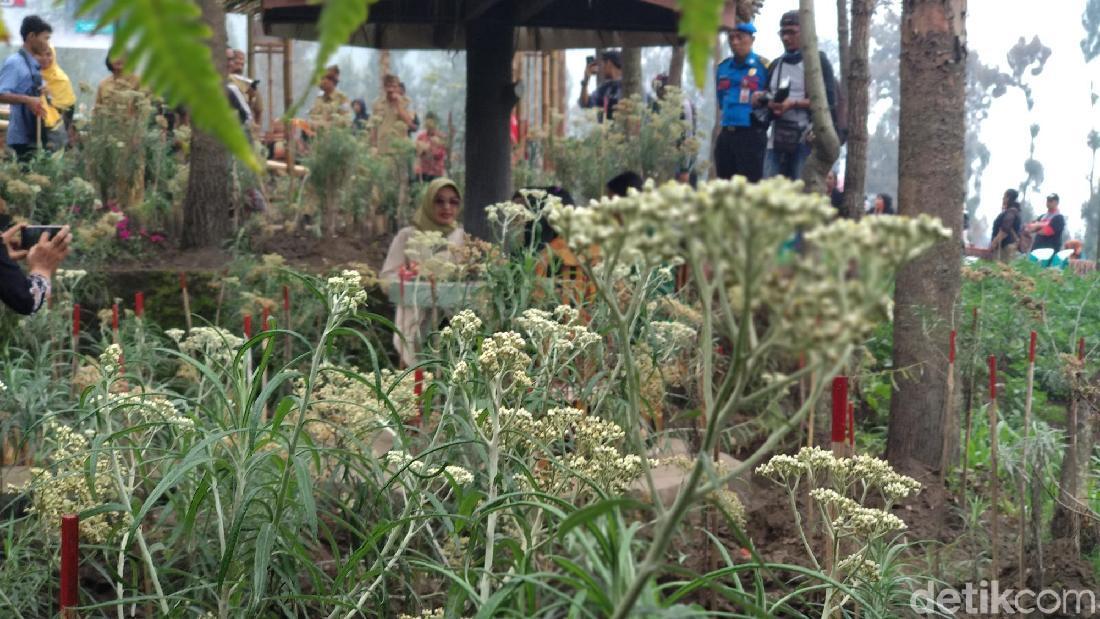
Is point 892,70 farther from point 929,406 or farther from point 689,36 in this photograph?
point 689,36

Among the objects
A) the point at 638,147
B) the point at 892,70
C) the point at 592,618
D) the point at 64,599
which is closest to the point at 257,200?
the point at 638,147

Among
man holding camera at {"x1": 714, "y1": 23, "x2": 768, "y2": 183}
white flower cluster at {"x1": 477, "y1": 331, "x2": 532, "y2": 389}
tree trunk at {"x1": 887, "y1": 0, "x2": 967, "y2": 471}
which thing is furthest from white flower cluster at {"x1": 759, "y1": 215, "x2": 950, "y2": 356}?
man holding camera at {"x1": 714, "y1": 23, "x2": 768, "y2": 183}

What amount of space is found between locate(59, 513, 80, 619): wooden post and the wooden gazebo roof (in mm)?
5083

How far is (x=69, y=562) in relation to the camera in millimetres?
2004

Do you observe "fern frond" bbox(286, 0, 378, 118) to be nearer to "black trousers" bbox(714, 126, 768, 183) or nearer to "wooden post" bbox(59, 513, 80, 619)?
"wooden post" bbox(59, 513, 80, 619)

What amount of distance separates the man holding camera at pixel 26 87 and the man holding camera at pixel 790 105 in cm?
512

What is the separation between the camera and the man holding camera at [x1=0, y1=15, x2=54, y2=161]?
916cm

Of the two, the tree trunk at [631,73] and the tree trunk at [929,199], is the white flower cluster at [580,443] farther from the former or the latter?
the tree trunk at [631,73]

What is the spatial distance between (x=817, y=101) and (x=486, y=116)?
6.45 ft

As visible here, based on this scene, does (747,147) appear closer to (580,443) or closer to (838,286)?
(580,443)

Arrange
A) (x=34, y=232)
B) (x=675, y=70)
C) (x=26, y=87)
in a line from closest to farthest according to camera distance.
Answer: (x=34, y=232)
(x=26, y=87)
(x=675, y=70)

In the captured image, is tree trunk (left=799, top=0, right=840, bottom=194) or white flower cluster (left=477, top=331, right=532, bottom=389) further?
tree trunk (left=799, top=0, right=840, bottom=194)

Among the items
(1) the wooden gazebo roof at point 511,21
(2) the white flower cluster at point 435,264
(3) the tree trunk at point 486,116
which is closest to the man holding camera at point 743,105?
(1) the wooden gazebo roof at point 511,21

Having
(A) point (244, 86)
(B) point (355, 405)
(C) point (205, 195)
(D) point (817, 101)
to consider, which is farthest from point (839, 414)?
(A) point (244, 86)
